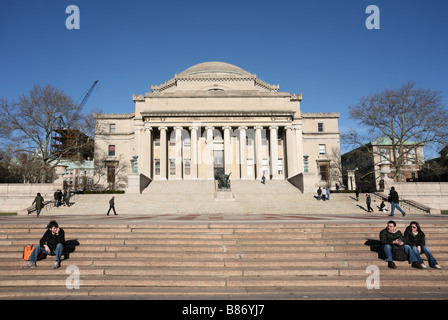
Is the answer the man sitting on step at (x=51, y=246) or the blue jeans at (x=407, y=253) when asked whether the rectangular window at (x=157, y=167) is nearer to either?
the man sitting on step at (x=51, y=246)

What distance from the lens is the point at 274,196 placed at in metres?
29.9

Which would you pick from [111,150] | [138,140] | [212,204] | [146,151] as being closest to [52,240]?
[212,204]

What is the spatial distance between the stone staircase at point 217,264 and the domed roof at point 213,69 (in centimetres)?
5298

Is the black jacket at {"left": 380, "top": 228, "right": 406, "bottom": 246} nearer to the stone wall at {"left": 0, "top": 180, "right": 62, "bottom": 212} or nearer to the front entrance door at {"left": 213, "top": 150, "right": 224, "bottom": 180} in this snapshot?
the stone wall at {"left": 0, "top": 180, "right": 62, "bottom": 212}

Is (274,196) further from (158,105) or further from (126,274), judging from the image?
(158,105)

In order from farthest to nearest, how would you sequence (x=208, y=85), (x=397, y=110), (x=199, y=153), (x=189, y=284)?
(x=208, y=85) < (x=199, y=153) < (x=397, y=110) < (x=189, y=284)

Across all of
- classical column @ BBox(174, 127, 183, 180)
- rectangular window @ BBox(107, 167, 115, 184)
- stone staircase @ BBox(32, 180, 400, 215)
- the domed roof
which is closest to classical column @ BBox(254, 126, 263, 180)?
classical column @ BBox(174, 127, 183, 180)

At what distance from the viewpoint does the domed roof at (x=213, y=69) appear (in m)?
60.2

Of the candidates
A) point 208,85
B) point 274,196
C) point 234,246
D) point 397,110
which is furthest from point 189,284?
point 208,85

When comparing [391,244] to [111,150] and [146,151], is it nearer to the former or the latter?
[146,151]

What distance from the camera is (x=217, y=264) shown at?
8.48 metres

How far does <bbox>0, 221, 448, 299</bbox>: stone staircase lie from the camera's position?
7.07m

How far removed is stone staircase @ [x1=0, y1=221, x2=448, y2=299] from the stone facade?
3370 centimetres
